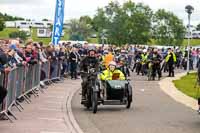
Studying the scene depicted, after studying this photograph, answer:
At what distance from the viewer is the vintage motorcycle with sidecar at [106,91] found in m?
17.3

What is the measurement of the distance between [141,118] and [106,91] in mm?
1829

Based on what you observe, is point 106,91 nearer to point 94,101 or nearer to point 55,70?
point 94,101

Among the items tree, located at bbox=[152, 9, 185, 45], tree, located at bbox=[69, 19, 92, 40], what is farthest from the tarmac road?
tree, located at bbox=[69, 19, 92, 40]

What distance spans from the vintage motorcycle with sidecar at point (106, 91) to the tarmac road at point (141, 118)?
0.97ft

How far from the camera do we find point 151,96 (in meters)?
23.6

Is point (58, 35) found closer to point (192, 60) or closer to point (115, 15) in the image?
point (192, 60)

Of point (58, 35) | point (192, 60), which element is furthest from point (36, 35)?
point (58, 35)

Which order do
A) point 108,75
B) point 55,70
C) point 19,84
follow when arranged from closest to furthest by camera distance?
point 19,84 < point 108,75 < point 55,70

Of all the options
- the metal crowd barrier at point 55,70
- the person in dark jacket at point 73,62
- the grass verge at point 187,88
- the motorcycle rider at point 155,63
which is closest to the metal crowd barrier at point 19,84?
the metal crowd barrier at point 55,70

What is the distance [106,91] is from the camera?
1747 centimetres

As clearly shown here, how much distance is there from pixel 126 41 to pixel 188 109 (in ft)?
235

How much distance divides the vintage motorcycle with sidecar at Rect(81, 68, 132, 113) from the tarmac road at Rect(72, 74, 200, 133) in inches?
11.6

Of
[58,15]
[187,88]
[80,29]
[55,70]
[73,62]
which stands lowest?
[187,88]

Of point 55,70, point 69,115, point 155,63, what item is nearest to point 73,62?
point 55,70
